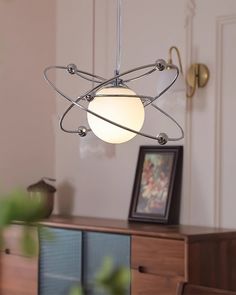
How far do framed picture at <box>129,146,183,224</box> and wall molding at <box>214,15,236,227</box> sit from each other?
236 mm

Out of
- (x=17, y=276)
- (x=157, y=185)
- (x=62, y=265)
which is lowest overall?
(x=17, y=276)

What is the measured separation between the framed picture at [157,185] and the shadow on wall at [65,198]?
1.95 ft

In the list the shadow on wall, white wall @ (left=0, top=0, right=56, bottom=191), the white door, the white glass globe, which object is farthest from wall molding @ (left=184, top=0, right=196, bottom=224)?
the white glass globe

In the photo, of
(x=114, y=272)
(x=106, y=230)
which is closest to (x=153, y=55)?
(x=106, y=230)

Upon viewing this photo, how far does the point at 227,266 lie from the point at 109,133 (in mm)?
1593

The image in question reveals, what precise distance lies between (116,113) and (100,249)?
1.72 metres

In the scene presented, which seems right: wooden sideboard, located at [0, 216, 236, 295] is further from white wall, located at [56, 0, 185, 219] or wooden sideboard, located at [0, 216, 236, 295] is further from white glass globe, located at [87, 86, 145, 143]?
white glass globe, located at [87, 86, 145, 143]

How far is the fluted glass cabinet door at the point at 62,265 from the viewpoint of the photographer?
342 cm

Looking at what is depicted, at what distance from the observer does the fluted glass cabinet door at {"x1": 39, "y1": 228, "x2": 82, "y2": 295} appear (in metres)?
3.42

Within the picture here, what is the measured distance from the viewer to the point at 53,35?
4.30 metres

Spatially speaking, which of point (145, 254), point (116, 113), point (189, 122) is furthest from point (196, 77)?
point (116, 113)

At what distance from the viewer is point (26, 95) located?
4172 millimetres

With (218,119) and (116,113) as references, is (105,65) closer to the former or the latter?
(218,119)

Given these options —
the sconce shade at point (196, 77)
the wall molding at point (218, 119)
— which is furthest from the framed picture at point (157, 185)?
the sconce shade at point (196, 77)
